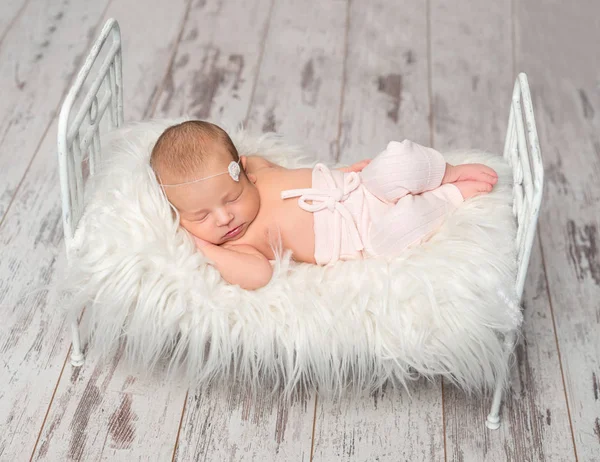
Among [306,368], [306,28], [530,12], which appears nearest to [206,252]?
[306,368]

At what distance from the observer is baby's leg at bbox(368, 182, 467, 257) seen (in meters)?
1.41

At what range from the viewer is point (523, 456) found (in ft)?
4.53

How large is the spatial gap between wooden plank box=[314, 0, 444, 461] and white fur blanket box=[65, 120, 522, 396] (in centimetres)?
9

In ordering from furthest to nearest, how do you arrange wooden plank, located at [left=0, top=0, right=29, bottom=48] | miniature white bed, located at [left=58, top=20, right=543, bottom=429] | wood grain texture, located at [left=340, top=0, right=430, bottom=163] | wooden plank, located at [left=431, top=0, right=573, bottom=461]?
wooden plank, located at [left=0, top=0, right=29, bottom=48], wood grain texture, located at [left=340, top=0, right=430, bottom=163], wooden plank, located at [left=431, top=0, right=573, bottom=461], miniature white bed, located at [left=58, top=20, right=543, bottom=429]

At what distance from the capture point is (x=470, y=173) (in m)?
1.48

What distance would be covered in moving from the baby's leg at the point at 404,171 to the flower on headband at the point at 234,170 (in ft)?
0.80

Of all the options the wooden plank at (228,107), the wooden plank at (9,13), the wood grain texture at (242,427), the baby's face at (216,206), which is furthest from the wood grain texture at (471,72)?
the wooden plank at (9,13)

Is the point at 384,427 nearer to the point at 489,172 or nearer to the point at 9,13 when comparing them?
the point at 489,172

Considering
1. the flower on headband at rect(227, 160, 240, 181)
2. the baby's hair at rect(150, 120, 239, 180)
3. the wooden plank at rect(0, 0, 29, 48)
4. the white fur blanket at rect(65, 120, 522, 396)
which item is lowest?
the wooden plank at rect(0, 0, 29, 48)

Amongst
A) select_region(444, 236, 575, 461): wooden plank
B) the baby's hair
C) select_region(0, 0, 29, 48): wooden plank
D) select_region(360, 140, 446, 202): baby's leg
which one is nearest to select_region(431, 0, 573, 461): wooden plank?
select_region(444, 236, 575, 461): wooden plank

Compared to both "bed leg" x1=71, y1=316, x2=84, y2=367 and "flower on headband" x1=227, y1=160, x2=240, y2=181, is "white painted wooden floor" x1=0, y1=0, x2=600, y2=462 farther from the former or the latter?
"flower on headband" x1=227, y1=160, x2=240, y2=181

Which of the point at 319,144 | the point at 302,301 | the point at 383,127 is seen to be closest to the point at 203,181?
the point at 302,301

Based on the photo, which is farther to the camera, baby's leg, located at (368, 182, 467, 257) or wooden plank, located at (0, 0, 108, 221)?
wooden plank, located at (0, 0, 108, 221)

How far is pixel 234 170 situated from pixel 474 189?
437 millimetres
